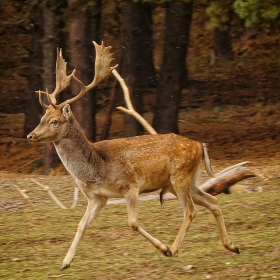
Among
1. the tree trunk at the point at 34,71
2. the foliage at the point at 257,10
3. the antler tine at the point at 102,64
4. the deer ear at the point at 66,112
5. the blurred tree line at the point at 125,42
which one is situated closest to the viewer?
the deer ear at the point at 66,112

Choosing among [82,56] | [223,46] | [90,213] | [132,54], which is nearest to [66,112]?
[90,213]

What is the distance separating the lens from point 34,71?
21.5m

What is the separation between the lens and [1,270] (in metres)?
9.06

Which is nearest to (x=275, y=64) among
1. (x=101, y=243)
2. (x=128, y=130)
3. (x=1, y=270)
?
(x=128, y=130)

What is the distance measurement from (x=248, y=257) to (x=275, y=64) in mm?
10700

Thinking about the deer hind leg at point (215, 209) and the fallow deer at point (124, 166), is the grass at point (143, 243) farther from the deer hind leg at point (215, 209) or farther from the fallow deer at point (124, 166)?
the fallow deer at point (124, 166)

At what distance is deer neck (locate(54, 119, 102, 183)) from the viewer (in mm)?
8680

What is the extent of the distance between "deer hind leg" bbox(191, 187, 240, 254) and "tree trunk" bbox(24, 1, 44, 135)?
11.1 m

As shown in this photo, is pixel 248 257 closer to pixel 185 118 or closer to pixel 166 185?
pixel 166 185

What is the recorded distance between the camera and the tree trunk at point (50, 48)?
18203 mm

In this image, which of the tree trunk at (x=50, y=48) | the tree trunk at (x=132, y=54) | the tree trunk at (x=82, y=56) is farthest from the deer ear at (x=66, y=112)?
the tree trunk at (x=132, y=54)

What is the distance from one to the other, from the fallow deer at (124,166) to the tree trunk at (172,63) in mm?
9858

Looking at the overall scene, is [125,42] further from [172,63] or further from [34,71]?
[34,71]

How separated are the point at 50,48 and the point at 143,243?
31.1ft
